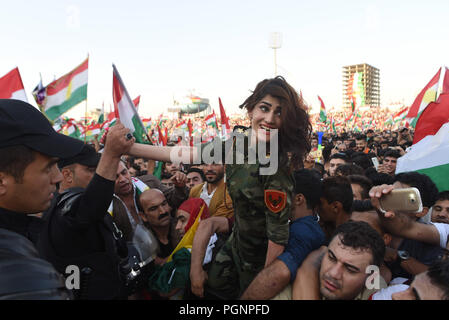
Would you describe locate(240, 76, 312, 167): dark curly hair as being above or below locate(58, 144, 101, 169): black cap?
above

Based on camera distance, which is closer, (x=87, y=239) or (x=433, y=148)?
(x=87, y=239)

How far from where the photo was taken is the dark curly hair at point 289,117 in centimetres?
197

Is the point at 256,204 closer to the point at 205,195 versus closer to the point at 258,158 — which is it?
the point at 258,158

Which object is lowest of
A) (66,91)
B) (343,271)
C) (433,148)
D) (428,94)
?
(343,271)

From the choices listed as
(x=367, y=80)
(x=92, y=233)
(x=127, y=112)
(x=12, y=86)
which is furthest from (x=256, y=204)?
(x=367, y=80)

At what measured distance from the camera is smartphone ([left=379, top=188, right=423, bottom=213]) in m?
1.74

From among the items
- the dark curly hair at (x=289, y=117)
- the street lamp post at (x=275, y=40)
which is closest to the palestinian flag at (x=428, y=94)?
the dark curly hair at (x=289, y=117)

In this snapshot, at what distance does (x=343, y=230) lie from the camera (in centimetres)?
186

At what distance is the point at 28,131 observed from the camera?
1.16 m

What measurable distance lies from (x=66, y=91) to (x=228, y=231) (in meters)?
6.27

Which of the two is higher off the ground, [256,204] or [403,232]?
[256,204]

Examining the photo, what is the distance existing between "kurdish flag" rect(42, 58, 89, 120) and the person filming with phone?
6.90 m

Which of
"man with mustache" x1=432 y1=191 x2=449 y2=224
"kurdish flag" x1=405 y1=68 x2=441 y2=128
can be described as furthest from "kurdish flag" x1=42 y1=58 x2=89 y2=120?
"kurdish flag" x1=405 y1=68 x2=441 y2=128

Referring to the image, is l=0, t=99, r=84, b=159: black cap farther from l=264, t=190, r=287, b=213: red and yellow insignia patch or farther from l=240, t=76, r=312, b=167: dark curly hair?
l=240, t=76, r=312, b=167: dark curly hair
